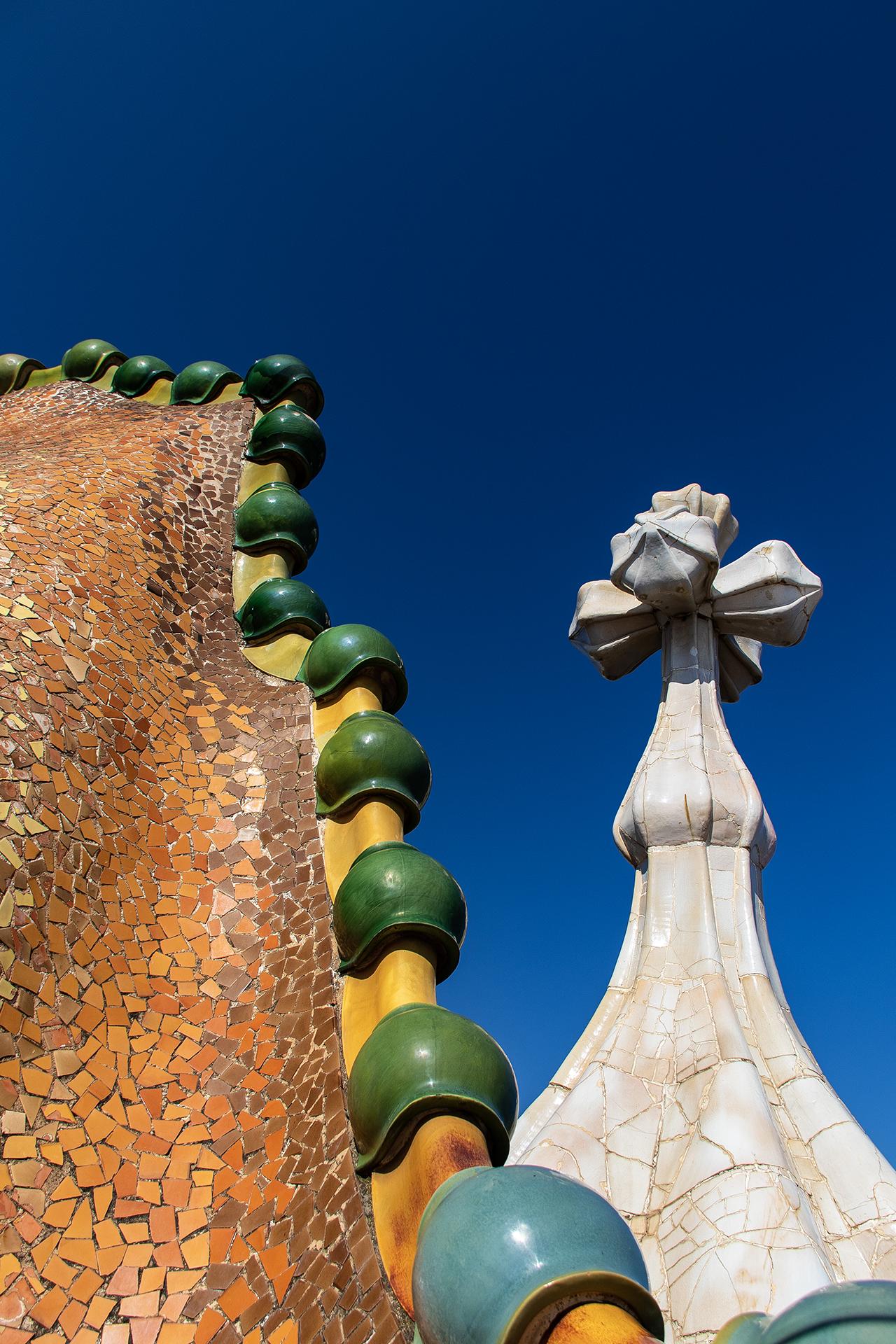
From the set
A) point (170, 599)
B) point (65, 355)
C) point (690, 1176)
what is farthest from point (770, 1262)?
point (65, 355)

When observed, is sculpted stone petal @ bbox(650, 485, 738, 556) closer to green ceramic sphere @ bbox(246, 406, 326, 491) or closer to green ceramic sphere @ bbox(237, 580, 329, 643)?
green ceramic sphere @ bbox(246, 406, 326, 491)

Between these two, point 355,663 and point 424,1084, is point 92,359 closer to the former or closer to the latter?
point 355,663

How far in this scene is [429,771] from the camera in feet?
7.92

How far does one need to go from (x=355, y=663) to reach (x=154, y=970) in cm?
92

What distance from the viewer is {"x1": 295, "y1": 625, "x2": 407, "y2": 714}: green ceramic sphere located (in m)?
2.70

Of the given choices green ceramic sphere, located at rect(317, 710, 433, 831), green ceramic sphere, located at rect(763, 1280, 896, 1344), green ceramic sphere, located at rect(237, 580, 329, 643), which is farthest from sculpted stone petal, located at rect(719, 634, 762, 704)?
green ceramic sphere, located at rect(763, 1280, 896, 1344)

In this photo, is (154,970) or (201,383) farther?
(201,383)

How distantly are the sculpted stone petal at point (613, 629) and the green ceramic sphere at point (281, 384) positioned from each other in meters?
1.91

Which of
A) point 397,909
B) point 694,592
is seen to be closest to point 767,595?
point 694,592

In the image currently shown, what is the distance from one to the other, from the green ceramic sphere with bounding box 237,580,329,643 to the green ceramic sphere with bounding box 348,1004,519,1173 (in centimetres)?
154

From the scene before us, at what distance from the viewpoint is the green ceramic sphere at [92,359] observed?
4582mm

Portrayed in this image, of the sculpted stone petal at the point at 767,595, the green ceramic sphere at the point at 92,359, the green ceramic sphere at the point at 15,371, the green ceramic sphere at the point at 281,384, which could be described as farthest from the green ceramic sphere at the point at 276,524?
the sculpted stone petal at the point at 767,595

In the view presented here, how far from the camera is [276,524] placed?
346 cm

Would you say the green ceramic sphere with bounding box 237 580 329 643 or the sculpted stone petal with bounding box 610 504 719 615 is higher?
the sculpted stone petal with bounding box 610 504 719 615
